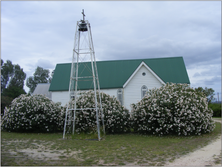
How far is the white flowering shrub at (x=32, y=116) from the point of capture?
51.4 ft

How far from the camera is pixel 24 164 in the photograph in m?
6.70

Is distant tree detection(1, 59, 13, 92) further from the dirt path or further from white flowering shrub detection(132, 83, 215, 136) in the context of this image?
the dirt path

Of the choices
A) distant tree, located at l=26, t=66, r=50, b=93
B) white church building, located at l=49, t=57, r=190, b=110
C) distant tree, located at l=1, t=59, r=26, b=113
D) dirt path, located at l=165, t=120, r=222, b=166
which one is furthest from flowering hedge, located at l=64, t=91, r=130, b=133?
distant tree, located at l=26, t=66, r=50, b=93

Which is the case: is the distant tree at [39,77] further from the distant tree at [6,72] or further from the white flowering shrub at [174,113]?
the white flowering shrub at [174,113]

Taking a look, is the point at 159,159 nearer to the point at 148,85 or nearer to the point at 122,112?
the point at 122,112

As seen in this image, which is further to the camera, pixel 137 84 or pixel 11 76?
pixel 11 76

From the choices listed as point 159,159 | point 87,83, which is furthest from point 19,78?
point 159,159

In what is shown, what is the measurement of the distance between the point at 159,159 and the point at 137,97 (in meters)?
16.1

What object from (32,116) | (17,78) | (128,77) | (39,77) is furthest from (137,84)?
(39,77)

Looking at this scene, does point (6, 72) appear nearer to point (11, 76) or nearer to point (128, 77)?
point (11, 76)

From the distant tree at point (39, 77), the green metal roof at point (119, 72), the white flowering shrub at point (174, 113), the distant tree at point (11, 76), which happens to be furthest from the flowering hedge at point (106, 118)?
the distant tree at point (39, 77)

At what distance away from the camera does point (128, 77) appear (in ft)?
82.1

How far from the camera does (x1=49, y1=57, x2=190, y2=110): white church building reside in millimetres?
23656

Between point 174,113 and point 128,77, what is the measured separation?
11.8m
